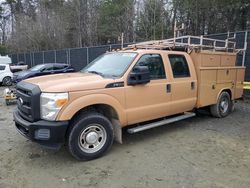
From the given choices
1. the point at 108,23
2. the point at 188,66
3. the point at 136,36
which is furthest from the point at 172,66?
the point at 108,23

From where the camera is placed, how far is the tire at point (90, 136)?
4.35m

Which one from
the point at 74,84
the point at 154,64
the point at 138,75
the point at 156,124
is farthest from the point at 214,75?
the point at 74,84

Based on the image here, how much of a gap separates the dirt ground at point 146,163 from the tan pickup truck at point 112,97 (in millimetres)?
346

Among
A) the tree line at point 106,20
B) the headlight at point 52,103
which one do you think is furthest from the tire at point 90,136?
the tree line at point 106,20

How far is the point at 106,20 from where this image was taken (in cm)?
2602

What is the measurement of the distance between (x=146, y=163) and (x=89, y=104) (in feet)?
4.58

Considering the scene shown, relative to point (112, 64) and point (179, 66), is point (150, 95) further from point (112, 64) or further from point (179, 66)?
point (179, 66)

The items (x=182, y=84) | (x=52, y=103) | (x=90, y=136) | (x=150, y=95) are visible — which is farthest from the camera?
(x=182, y=84)

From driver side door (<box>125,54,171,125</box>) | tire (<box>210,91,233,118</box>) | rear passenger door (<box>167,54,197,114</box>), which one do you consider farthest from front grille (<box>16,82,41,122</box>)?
tire (<box>210,91,233,118</box>)

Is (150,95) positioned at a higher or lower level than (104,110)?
higher

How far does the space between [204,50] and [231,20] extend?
1182cm

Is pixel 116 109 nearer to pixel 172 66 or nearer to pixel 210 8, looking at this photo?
pixel 172 66

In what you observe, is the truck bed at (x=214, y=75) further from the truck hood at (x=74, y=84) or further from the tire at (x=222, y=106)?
the truck hood at (x=74, y=84)

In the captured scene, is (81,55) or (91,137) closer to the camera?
(91,137)
